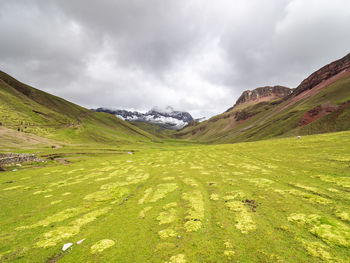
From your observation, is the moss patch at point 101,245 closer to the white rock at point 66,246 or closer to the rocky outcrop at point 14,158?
the white rock at point 66,246

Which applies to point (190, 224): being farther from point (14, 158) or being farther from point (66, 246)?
point (14, 158)

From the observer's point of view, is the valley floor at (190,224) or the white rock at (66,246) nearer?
the valley floor at (190,224)

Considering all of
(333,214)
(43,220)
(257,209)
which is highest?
(333,214)

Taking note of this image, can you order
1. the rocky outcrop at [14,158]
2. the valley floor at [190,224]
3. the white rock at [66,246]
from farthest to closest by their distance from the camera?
the rocky outcrop at [14,158]
the white rock at [66,246]
the valley floor at [190,224]

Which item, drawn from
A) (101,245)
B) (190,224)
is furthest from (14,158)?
(190,224)

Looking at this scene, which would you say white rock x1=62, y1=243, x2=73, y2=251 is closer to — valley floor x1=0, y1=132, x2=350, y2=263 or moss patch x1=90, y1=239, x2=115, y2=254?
valley floor x1=0, y1=132, x2=350, y2=263

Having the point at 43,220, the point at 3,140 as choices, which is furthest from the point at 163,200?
the point at 3,140

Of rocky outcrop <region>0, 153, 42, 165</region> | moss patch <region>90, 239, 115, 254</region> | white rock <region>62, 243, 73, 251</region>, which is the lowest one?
rocky outcrop <region>0, 153, 42, 165</region>

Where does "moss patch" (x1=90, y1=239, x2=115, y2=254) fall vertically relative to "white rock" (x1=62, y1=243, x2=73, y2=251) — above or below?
above

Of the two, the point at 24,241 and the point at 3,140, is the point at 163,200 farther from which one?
the point at 3,140

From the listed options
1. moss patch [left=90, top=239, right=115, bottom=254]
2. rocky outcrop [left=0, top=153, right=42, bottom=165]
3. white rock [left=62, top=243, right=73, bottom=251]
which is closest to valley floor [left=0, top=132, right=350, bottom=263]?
moss patch [left=90, top=239, right=115, bottom=254]

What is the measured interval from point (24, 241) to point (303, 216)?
76.9 feet

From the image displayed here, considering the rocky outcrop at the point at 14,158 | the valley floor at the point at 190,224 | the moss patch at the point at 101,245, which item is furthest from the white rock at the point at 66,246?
the rocky outcrop at the point at 14,158

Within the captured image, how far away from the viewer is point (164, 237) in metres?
11.6
